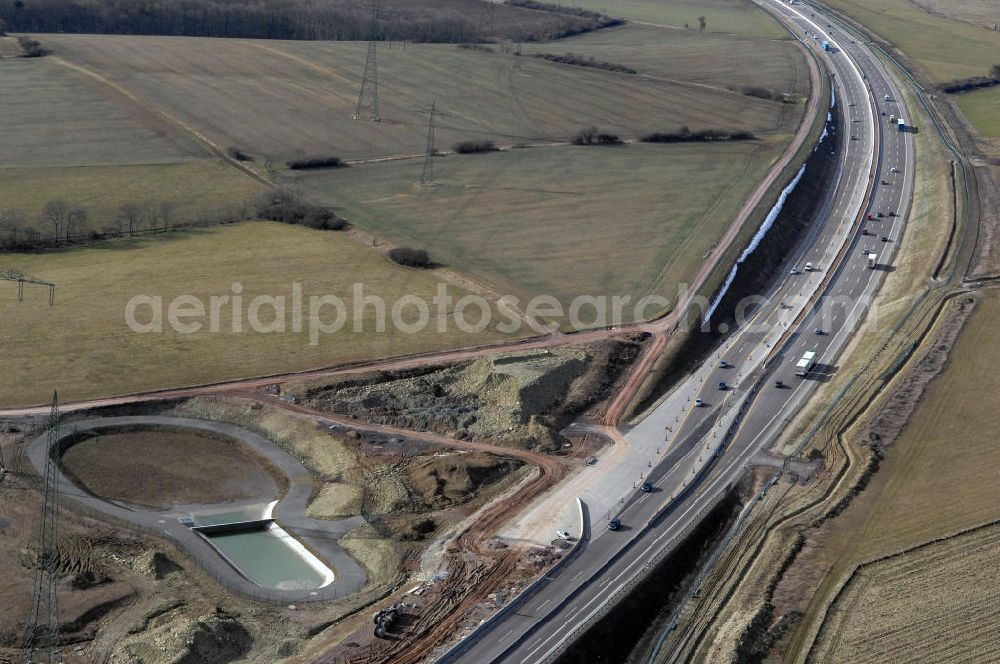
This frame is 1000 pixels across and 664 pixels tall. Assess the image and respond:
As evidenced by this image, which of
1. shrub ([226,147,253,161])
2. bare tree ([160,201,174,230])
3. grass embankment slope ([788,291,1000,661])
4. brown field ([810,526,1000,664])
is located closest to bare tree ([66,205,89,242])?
bare tree ([160,201,174,230])

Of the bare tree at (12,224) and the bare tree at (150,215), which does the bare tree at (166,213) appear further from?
the bare tree at (12,224)

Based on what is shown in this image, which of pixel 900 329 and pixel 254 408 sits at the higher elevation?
pixel 900 329

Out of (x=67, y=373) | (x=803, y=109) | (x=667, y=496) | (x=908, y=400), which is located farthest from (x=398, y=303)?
(x=803, y=109)

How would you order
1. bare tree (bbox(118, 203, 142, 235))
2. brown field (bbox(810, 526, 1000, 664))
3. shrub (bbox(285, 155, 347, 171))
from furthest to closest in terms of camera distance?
shrub (bbox(285, 155, 347, 171)) < bare tree (bbox(118, 203, 142, 235)) < brown field (bbox(810, 526, 1000, 664))

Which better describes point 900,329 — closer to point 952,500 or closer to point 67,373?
point 952,500

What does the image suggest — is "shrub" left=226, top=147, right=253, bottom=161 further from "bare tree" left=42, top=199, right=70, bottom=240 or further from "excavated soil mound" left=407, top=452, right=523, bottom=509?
"excavated soil mound" left=407, top=452, right=523, bottom=509
